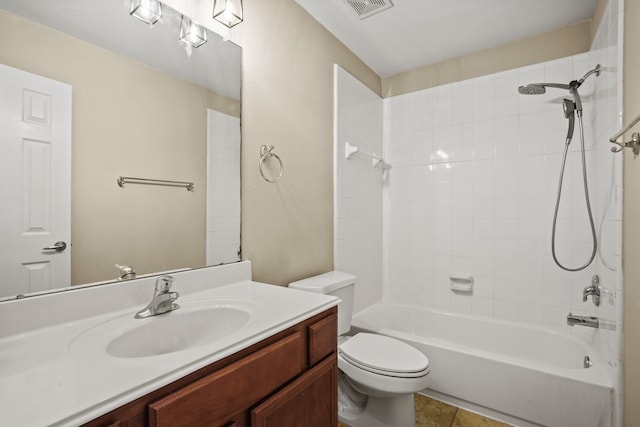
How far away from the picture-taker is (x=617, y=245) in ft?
4.51

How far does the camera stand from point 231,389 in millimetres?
760

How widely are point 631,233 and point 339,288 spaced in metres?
1.32

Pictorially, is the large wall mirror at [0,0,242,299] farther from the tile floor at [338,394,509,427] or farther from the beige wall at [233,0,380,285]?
the tile floor at [338,394,509,427]

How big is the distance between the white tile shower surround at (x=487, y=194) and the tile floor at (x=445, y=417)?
736 mm

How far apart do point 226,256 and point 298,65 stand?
1210 mm

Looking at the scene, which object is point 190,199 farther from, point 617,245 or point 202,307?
point 617,245

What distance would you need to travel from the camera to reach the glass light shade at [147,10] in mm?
1127

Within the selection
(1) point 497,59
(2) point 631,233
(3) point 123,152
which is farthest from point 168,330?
(1) point 497,59

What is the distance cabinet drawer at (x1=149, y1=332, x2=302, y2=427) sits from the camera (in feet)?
2.09

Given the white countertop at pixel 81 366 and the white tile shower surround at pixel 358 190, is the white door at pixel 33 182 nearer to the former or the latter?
the white countertop at pixel 81 366

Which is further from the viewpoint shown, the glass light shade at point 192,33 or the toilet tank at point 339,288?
the toilet tank at point 339,288

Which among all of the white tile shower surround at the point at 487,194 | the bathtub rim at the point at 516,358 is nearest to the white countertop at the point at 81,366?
the bathtub rim at the point at 516,358

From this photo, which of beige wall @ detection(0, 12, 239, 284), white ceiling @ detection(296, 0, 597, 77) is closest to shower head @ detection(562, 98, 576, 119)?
white ceiling @ detection(296, 0, 597, 77)

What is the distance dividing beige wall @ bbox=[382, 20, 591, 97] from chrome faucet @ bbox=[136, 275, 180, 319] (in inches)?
96.8
